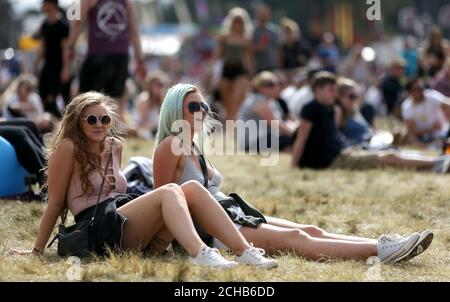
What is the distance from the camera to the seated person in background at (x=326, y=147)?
9969mm

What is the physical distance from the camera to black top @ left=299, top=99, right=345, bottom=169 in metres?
10.0

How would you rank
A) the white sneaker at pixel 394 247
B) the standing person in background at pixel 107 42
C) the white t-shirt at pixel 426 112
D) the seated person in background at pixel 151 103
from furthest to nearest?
1. the seated person in background at pixel 151 103
2. the white t-shirt at pixel 426 112
3. the standing person in background at pixel 107 42
4. the white sneaker at pixel 394 247

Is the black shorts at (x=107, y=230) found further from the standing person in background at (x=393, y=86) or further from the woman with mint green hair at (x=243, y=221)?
the standing person in background at (x=393, y=86)

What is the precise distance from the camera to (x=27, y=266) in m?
4.92

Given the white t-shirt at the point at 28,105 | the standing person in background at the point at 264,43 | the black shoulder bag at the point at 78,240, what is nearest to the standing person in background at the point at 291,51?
the standing person in background at the point at 264,43

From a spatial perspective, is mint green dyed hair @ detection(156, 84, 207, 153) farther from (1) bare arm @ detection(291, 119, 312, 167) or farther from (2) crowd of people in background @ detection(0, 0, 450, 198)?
(1) bare arm @ detection(291, 119, 312, 167)

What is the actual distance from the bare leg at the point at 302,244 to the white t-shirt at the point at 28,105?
6.53m

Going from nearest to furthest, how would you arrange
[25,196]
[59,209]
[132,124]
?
[59,209] < [25,196] < [132,124]

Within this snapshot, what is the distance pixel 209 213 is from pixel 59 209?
84 cm

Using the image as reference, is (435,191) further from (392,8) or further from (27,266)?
(392,8)
